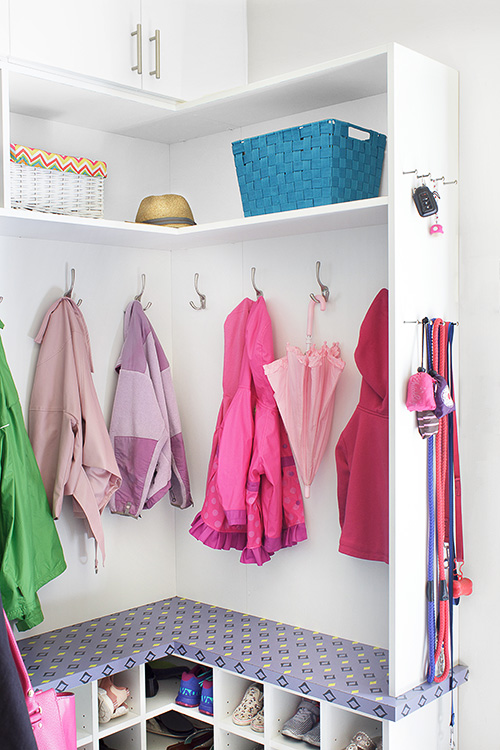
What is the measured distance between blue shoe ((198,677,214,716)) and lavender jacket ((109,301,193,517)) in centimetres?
61

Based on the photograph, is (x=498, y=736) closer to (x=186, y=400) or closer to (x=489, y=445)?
(x=489, y=445)

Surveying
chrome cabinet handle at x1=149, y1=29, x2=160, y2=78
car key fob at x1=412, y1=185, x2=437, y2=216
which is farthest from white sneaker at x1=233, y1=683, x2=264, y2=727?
chrome cabinet handle at x1=149, y1=29, x2=160, y2=78

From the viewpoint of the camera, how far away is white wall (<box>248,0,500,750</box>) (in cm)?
231

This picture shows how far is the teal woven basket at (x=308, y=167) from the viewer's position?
2277 mm

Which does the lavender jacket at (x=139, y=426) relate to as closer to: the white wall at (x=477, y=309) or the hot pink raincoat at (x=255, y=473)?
the hot pink raincoat at (x=255, y=473)

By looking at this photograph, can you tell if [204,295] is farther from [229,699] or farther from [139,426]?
[229,699]

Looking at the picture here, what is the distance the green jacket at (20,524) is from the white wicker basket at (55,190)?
Result: 448 mm

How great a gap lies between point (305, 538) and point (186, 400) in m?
0.74

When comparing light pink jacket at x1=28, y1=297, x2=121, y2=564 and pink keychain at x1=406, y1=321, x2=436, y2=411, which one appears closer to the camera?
pink keychain at x1=406, y1=321, x2=436, y2=411

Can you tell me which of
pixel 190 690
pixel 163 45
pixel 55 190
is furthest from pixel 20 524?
pixel 163 45

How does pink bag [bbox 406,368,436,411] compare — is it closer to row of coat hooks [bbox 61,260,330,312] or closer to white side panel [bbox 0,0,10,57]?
row of coat hooks [bbox 61,260,330,312]

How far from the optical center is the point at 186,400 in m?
3.15

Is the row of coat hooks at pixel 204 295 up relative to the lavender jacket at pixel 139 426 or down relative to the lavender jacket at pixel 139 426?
up

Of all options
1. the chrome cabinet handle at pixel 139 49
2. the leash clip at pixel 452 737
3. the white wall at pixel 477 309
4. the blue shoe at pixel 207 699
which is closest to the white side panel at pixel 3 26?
the chrome cabinet handle at pixel 139 49
